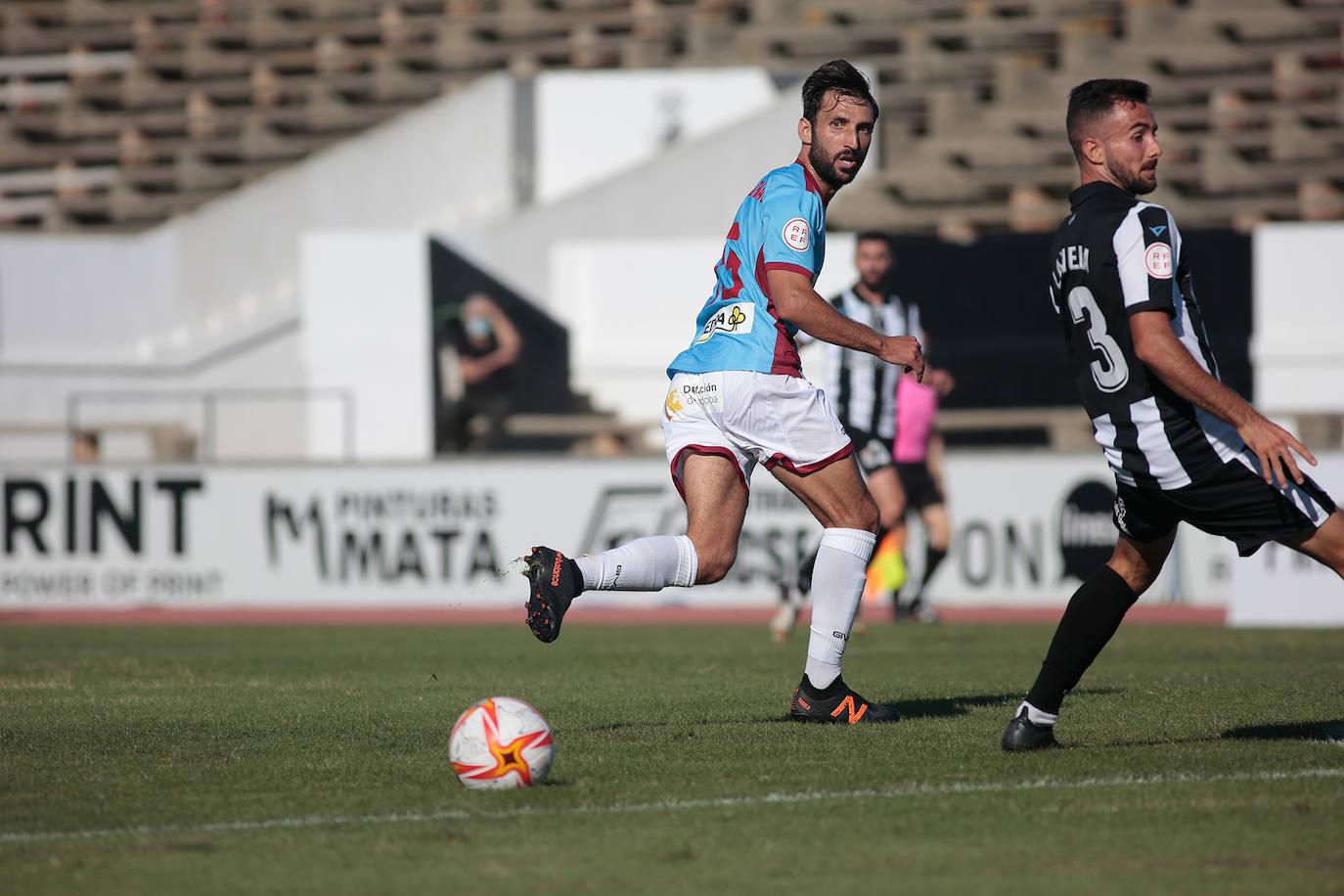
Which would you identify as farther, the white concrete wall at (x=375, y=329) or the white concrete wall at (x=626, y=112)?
the white concrete wall at (x=626, y=112)

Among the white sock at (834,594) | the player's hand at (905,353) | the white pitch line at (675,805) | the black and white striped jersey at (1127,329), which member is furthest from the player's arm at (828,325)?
the white pitch line at (675,805)

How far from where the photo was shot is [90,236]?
23.8 m

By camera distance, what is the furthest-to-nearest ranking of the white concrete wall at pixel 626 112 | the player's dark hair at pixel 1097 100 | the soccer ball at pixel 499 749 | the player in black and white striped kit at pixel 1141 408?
the white concrete wall at pixel 626 112
the player's dark hair at pixel 1097 100
the player in black and white striped kit at pixel 1141 408
the soccer ball at pixel 499 749

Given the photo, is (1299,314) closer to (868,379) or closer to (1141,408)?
(868,379)

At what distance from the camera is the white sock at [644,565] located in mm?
5852

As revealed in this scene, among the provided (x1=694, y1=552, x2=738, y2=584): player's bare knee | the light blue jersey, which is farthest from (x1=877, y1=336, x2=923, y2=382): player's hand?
(x1=694, y1=552, x2=738, y2=584): player's bare knee

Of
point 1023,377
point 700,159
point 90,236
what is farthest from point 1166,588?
point 90,236

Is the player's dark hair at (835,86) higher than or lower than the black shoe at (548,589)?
higher

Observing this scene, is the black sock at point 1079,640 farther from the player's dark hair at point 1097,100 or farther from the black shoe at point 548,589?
the black shoe at point 548,589

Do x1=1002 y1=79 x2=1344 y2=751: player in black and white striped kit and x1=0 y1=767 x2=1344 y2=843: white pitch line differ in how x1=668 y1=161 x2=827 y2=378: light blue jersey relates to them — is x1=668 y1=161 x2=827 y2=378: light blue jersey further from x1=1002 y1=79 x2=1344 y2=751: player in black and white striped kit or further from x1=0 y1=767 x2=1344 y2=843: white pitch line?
Result: x1=0 y1=767 x2=1344 y2=843: white pitch line

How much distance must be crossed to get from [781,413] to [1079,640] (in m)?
1.31

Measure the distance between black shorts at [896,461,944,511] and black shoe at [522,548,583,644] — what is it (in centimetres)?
697

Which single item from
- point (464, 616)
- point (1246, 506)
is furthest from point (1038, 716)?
point (464, 616)

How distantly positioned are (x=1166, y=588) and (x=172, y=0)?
65.5 feet
